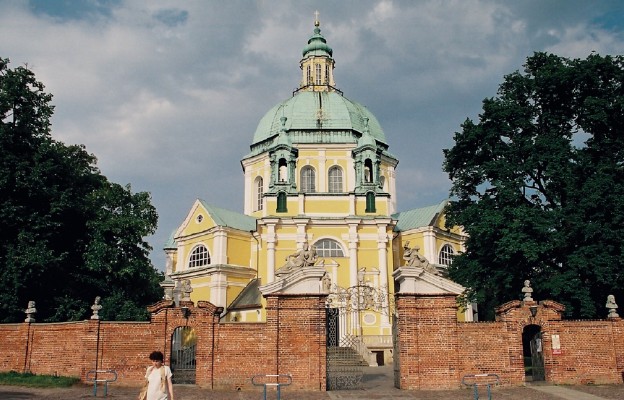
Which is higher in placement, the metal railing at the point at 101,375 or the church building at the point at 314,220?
the church building at the point at 314,220

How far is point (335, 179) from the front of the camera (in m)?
39.6

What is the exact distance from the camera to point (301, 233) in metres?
34.6

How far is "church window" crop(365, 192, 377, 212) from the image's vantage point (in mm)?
36062

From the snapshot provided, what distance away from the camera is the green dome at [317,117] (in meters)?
40.7

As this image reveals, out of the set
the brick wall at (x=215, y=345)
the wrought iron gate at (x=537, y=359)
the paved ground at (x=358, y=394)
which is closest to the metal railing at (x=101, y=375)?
the brick wall at (x=215, y=345)

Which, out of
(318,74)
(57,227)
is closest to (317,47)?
(318,74)

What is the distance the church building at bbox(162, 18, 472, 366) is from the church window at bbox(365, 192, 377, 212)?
0.20ft

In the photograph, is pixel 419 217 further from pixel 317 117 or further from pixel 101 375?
pixel 101 375

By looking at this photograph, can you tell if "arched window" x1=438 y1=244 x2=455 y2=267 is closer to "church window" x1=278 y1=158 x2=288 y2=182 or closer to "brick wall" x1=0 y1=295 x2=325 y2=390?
"church window" x1=278 y1=158 x2=288 y2=182

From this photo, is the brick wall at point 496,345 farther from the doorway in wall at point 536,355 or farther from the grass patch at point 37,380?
the grass patch at point 37,380

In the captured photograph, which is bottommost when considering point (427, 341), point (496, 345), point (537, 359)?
point (537, 359)

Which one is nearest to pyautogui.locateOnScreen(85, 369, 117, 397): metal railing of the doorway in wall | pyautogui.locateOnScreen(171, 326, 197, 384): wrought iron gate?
pyautogui.locateOnScreen(171, 326, 197, 384): wrought iron gate

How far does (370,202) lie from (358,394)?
21231 millimetres

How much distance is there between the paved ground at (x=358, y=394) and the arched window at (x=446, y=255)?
22331 mm
